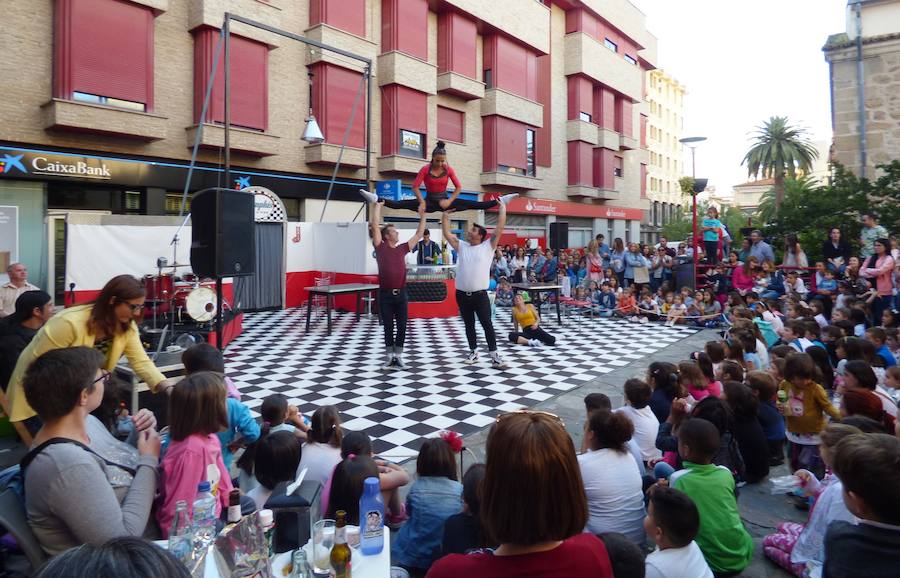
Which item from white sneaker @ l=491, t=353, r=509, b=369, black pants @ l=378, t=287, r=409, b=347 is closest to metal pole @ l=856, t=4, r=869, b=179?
white sneaker @ l=491, t=353, r=509, b=369

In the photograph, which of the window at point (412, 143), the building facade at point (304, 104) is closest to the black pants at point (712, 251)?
the building facade at point (304, 104)

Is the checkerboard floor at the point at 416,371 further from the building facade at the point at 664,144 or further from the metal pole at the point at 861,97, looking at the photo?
the building facade at the point at 664,144

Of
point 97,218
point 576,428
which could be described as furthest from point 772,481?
point 97,218

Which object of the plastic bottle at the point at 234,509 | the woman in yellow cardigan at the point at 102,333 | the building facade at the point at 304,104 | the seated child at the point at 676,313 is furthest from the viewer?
the seated child at the point at 676,313

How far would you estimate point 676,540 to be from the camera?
2.21m

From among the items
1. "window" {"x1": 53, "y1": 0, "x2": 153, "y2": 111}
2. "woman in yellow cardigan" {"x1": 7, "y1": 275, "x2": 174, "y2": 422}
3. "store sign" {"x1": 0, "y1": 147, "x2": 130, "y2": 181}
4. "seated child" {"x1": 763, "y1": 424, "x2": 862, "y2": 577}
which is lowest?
"seated child" {"x1": 763, "y1": 424, "x2": 862, "y2": 577}

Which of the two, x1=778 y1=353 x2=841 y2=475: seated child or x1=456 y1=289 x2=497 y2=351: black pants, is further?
x1=456 y1=289 x2=497 y2=351: black pants

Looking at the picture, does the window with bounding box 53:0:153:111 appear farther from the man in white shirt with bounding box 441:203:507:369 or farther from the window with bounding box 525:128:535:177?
the window with bounding box 525:128:535:177

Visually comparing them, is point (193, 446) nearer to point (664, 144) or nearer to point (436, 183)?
point (436, 183)

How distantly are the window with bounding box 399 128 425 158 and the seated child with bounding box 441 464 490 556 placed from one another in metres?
16.6

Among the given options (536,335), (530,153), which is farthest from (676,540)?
(530,153)

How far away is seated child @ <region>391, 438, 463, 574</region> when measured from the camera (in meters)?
2.54

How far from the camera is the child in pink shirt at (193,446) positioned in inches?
91.4

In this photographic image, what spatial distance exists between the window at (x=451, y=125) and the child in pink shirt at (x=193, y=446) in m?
18.2
